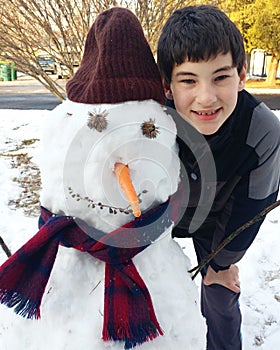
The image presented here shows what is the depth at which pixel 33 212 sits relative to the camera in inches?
129

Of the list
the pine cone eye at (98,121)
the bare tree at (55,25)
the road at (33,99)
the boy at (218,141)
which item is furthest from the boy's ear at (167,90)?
the road at (33,99)

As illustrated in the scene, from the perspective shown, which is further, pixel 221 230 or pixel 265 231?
pixel 265 231

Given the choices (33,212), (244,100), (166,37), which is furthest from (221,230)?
(33,212)

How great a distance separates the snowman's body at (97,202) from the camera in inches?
36.9

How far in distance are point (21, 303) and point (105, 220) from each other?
267mm

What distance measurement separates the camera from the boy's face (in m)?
1.00

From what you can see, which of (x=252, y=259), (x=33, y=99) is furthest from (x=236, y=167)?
(x=33, y=99)

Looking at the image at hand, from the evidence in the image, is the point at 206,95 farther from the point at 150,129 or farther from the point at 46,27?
the point at 46,27

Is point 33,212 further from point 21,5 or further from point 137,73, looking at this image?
point 137,73

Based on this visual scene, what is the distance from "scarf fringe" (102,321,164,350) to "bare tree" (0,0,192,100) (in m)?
2.41

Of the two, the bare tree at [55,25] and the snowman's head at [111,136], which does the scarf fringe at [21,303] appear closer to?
the snowman's head at [111,136]

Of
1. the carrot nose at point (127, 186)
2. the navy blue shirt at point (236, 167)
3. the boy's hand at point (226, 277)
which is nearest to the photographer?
the carrot nose at point (127, 186)

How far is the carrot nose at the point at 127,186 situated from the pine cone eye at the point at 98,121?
92 mm

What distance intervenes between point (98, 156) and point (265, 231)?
238cm
